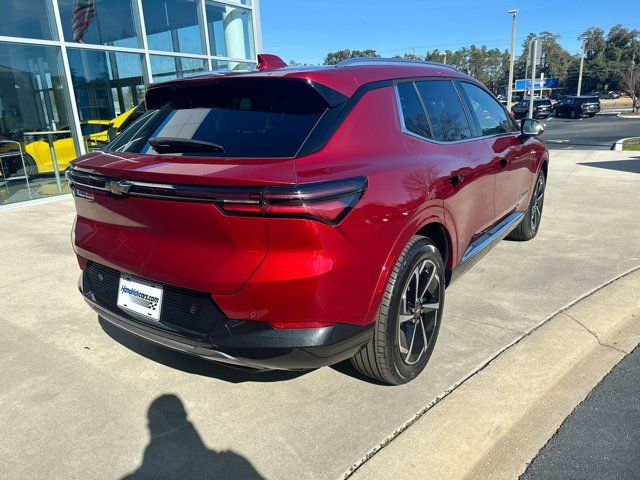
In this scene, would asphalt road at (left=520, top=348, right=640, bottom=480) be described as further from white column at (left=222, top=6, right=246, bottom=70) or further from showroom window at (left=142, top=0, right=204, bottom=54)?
white column at (left=222, top=6, right=246, bottom=70)

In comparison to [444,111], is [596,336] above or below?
below

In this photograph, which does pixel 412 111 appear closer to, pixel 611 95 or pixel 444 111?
pixel 444 111

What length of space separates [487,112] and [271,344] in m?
3.00

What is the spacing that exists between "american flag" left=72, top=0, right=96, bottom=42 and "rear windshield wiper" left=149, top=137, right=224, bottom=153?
28.3 feet

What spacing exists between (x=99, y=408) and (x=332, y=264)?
1.55 metres

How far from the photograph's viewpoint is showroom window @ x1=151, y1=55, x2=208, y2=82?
10789 mm

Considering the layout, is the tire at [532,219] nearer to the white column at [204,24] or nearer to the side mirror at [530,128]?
the side mirror at [530,128]

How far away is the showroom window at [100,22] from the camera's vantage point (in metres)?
9.19

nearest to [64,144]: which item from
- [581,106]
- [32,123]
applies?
[32,123]

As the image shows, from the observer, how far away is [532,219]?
529cm

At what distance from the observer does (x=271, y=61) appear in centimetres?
305

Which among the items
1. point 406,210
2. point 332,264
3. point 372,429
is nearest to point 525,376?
point 372,429

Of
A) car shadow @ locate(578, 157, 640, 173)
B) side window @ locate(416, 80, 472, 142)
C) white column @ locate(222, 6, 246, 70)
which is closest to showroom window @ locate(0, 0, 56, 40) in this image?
white column @ locate(222, 6, 246, 70)

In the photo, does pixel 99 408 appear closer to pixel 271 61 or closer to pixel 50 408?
pixel 50 408
